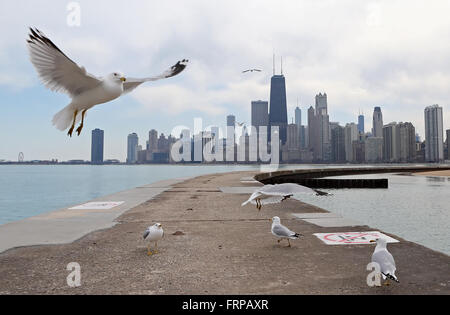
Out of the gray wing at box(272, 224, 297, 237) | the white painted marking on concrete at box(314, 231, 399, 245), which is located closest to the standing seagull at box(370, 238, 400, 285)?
the gray wing at box(272, 224, 297, 237)

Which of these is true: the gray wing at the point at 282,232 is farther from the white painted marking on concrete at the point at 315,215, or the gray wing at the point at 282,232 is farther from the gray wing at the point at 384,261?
the white painted marking on concrete at the point at 315,215

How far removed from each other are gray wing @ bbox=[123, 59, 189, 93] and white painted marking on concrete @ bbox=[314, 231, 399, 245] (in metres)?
7.47

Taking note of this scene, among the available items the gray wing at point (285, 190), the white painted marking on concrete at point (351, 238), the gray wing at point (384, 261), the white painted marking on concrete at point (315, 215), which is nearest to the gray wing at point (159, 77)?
the gray wing at point (285, 190)

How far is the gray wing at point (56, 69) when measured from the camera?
203 cm

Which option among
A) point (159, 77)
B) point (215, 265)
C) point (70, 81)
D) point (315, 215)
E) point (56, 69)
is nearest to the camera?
point (56, 69)

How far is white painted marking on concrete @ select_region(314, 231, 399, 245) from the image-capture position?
917 centimetres

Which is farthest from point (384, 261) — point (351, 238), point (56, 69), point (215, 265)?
point (56, 69)

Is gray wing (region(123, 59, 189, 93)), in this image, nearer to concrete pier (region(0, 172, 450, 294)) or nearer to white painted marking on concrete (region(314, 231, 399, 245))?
concrete pier (region(0, 172, 450, 294))

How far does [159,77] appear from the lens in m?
2.93

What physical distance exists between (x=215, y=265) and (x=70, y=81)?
5.60m

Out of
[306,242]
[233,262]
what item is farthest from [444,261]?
[233,262]

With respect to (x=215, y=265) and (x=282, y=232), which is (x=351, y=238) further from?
(x=215, y=265)
